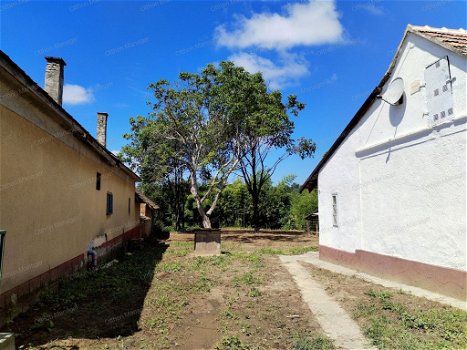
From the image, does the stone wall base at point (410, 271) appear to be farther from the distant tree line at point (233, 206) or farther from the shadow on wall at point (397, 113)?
the distant tree line at point (233, 206)

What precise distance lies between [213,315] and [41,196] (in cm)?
390

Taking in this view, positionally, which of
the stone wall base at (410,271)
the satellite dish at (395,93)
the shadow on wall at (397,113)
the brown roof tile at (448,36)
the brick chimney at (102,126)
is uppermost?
the brick chimney at (102,126)

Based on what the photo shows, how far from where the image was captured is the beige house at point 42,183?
5.53 metres

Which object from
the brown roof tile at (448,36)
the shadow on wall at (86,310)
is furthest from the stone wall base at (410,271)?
the shadow on wall at (86,310)

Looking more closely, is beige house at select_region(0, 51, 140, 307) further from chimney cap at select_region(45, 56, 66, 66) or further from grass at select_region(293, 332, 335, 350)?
grass at select_region(293, 332, 335, 350)

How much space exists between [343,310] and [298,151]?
21.7 meters

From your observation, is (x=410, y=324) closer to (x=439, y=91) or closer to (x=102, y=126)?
(x=439, y=91)

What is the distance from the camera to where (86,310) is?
6.46 meters

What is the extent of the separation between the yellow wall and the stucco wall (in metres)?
7.87

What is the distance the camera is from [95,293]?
25.6 feet

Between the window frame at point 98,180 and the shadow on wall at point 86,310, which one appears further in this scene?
the window frame at point 98,180

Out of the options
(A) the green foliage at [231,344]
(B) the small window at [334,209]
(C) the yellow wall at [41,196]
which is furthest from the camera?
(B) the small window at [334,209]

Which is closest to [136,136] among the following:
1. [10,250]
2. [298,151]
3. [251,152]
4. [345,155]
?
[251,152]

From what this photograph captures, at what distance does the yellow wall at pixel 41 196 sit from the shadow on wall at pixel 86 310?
1.96 ft
